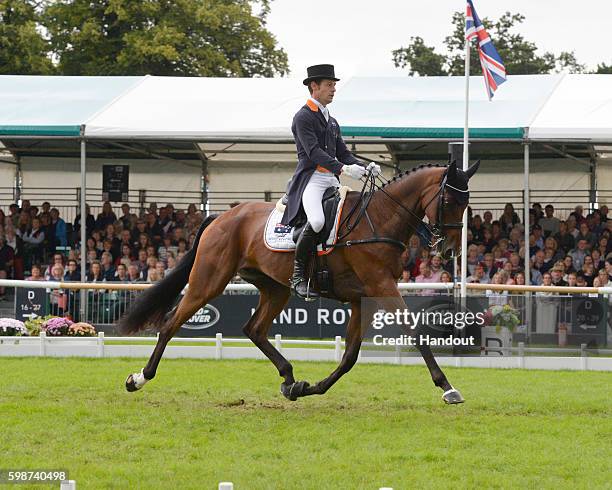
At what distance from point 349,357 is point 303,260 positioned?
0.92 meters

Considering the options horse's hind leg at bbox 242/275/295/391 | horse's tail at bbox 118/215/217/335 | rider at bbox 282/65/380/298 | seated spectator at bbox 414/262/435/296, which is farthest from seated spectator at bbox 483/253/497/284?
rider at bbox 282/65/380/298

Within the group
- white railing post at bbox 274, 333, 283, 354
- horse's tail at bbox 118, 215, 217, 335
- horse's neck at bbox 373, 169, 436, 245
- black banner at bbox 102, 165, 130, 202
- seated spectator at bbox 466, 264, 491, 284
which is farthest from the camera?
black banner at bbox 102, 165, 130, 202

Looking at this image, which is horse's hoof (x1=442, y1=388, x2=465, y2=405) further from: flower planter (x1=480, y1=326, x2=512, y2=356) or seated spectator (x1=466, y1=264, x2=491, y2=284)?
seated spectator (x1=466, y1=264, x2=491, y2=284)

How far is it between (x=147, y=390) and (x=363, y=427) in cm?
290

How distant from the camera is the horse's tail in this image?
10.3 m

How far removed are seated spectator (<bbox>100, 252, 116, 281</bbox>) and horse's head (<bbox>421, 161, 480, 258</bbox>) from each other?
10786 mm

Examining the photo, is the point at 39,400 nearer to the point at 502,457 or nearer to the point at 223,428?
the point at 223,428

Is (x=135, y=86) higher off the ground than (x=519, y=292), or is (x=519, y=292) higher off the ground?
(x=135, y=86)

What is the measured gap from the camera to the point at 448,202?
8805 mm

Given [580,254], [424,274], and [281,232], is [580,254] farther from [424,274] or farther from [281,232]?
[281,232]

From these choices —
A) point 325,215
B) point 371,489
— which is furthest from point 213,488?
point 325,215

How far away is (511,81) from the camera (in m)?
20.9

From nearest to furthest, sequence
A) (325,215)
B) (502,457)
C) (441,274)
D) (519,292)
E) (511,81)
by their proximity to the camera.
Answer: (502,457)
(325,215)
(519,292)
(441,274)
(511,81)

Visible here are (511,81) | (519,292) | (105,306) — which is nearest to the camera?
(519,292)
